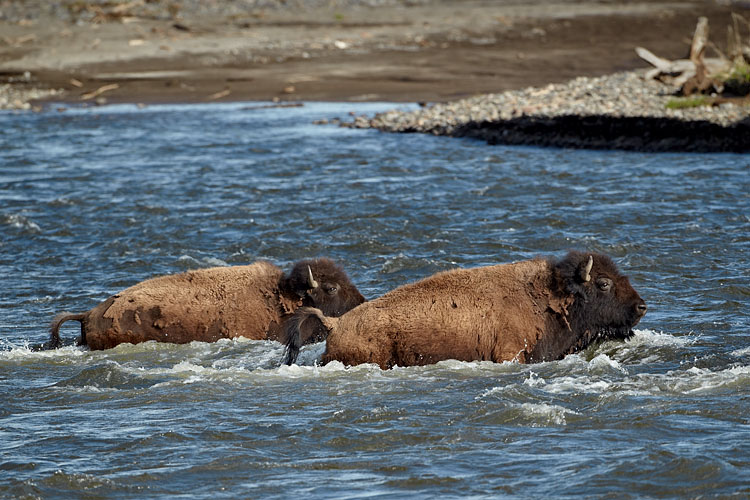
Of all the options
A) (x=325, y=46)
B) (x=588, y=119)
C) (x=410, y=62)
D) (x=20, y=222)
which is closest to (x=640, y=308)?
(x=20, y=222)

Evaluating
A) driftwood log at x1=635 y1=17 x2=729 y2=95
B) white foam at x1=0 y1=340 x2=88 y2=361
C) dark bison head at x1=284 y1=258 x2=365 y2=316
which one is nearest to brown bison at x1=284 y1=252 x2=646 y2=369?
dark bison head at x1=284 y1=258 x2=365 y2=316

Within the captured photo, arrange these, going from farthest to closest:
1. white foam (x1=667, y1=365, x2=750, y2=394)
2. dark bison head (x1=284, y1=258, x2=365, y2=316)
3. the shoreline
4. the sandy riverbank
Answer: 1. the sandy riverbank
2. the shoreline
3. dark bison head (x1=284, y1=258, x2=365, y2=316)
4. white foam (x1=667, y1=365, x2=750, y2=394)

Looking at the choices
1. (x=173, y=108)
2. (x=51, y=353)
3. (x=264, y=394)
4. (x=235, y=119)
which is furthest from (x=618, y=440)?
(x=173, y=108)

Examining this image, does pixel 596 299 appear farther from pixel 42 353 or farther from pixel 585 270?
pixel 42 353

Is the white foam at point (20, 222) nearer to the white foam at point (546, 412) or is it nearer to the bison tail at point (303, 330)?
the bison tail at point (303, 330)

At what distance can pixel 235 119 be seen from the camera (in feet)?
83.1

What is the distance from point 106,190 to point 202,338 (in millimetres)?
9166

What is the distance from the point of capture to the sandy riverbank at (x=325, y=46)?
27969 mm

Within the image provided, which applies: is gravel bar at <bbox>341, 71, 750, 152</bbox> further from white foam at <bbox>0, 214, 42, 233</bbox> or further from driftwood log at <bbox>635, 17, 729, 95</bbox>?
white foam at <bbox>0, 214, 42, 233</bbox>

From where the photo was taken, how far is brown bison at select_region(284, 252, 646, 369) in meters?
8.47

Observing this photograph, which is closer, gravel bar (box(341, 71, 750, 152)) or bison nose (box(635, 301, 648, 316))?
bison nose (box(635, 301, 648, 316))

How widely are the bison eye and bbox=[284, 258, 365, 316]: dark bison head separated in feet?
7.04

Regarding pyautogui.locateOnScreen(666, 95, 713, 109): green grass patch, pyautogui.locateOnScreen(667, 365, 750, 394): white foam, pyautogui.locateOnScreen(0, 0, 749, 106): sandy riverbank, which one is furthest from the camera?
pyautogui.locateOnScreen(0, 0, 749, 106): sandy riverbank

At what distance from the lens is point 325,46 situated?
32031mm
